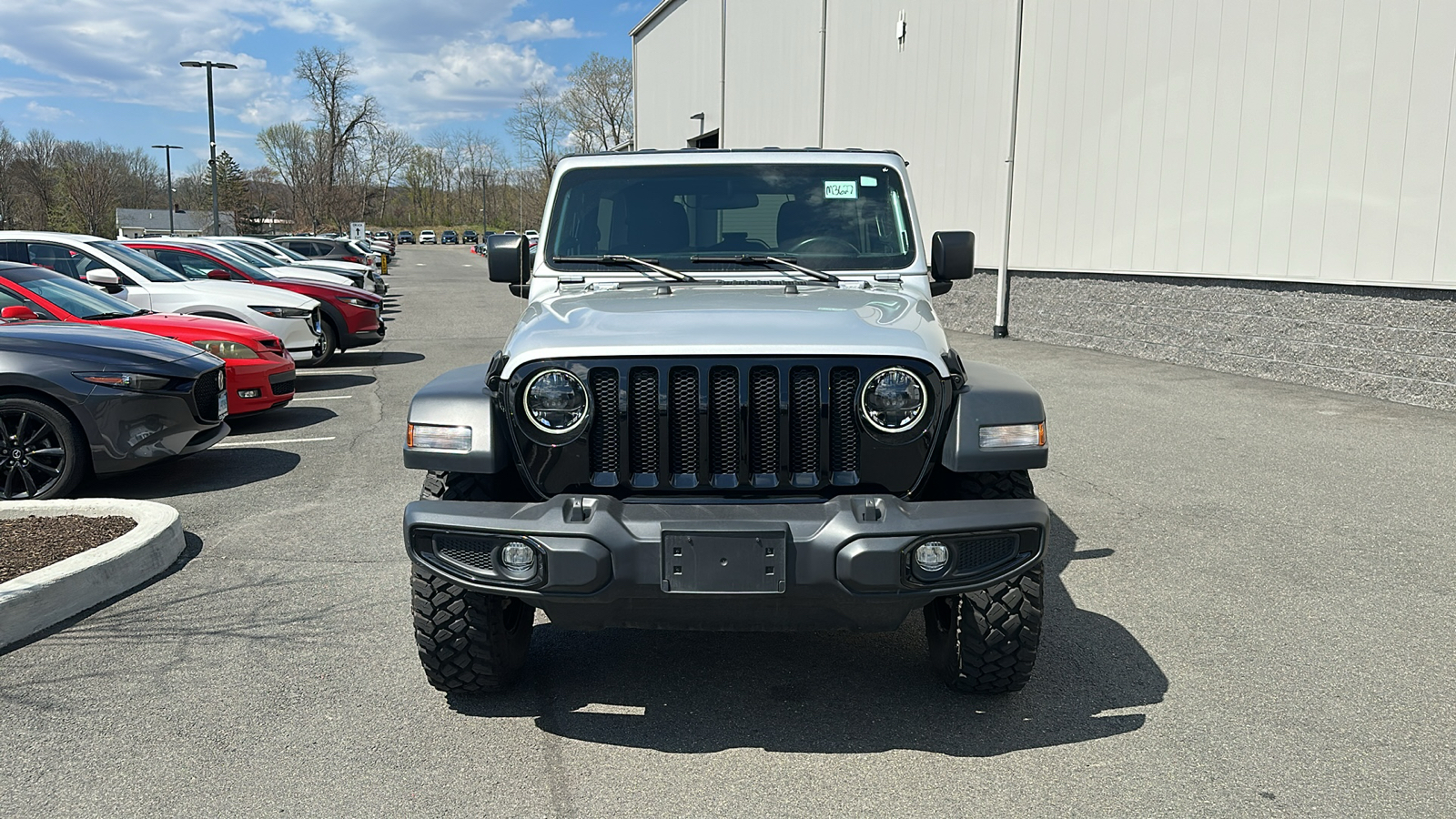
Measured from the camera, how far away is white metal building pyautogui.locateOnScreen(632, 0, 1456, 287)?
11414 millimetres

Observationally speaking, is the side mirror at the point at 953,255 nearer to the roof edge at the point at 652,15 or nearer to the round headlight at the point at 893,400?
the round headlight at the point at 893,400

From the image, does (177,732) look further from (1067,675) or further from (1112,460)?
(1112,460)

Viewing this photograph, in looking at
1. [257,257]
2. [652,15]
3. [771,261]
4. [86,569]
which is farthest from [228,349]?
[652,15]

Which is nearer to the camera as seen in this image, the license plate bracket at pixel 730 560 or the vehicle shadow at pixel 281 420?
the license plate bracket at pixel 730 560

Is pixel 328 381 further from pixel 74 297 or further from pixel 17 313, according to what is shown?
pixel 17 313

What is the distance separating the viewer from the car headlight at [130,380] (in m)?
6.84

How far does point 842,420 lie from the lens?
3541mm

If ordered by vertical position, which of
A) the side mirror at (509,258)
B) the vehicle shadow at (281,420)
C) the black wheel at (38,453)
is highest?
the side mirror at (509,258)

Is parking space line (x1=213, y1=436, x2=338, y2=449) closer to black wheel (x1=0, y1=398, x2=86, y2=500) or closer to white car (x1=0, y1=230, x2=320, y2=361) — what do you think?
black wheel (x1=0, y1=398, x2=86, y2=500)

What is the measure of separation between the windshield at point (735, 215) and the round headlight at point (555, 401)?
1.40m

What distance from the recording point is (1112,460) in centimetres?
838

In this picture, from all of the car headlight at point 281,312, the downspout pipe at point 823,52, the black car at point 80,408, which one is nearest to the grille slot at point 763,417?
the black car at point 80,408

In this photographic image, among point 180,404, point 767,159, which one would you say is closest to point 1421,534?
point 767,159

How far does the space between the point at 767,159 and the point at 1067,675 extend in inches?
100
